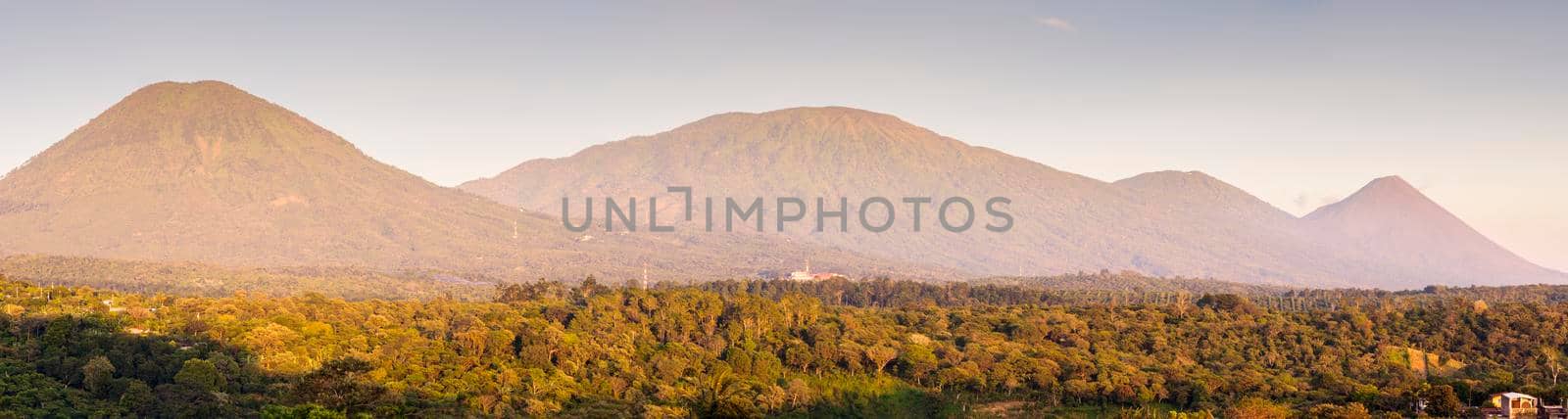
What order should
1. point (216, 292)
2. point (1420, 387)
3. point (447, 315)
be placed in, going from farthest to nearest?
point (216, 292) < point (447, 315) < point (1420, 387)

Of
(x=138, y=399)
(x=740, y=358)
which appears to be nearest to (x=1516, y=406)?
(x=740, y=358)

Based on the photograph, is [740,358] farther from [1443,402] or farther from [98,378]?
[1443,402]

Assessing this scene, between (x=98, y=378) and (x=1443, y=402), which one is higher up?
(x=98, y=378)

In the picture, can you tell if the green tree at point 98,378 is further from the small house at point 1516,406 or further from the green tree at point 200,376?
the small house at point 1516,406

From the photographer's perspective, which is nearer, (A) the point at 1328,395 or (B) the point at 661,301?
(A) the point at 1328,395

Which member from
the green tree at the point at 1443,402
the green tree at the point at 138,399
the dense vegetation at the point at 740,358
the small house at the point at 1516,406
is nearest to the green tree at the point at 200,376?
the dense vegetation at the point at 740,358

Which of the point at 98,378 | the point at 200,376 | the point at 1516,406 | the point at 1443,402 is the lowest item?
the point at 1443,402

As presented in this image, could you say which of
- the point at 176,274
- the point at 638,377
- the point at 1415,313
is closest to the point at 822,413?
the point at 638,377

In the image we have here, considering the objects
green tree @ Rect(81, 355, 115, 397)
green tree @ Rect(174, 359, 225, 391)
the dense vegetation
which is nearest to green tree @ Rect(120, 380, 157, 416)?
the dense vegetation

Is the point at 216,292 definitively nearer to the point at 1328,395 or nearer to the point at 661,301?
the point at 661,301
